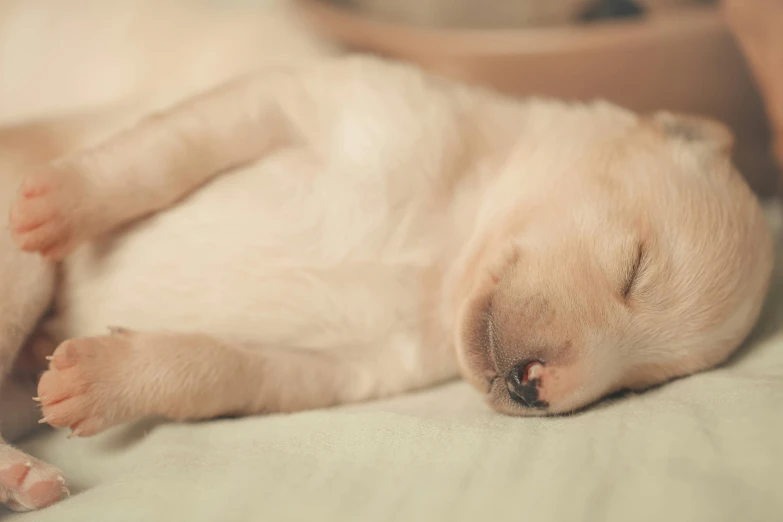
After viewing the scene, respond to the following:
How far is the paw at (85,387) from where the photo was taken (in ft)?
4.13

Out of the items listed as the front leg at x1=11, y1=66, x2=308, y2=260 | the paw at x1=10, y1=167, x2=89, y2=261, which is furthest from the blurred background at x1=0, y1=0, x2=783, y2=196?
the paw at x1=10, y1=167, x2=89, y2=261

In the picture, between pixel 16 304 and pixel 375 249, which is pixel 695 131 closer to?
pixel 375 249

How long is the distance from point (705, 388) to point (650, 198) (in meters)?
0.42

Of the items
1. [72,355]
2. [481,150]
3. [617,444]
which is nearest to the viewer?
[617,444]

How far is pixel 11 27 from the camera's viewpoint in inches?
91.9

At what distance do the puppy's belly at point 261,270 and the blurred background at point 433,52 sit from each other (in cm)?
68

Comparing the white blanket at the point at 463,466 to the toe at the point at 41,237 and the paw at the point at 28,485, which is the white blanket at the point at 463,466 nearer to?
the paw at the point at 28,485

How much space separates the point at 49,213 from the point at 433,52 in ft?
5.51

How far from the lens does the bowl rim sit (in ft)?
8.05

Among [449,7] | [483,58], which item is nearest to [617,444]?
[483,58]

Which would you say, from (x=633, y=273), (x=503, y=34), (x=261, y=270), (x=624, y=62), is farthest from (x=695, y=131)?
(x=261, y=270)

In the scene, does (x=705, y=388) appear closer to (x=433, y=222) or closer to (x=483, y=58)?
(x=433, y=222)

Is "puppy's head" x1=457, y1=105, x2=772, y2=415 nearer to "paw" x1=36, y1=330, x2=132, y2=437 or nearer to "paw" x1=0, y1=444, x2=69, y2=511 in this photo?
"paw" x1=36, y1=330, x2=132, y2=437

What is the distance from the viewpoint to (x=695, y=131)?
1779mm
